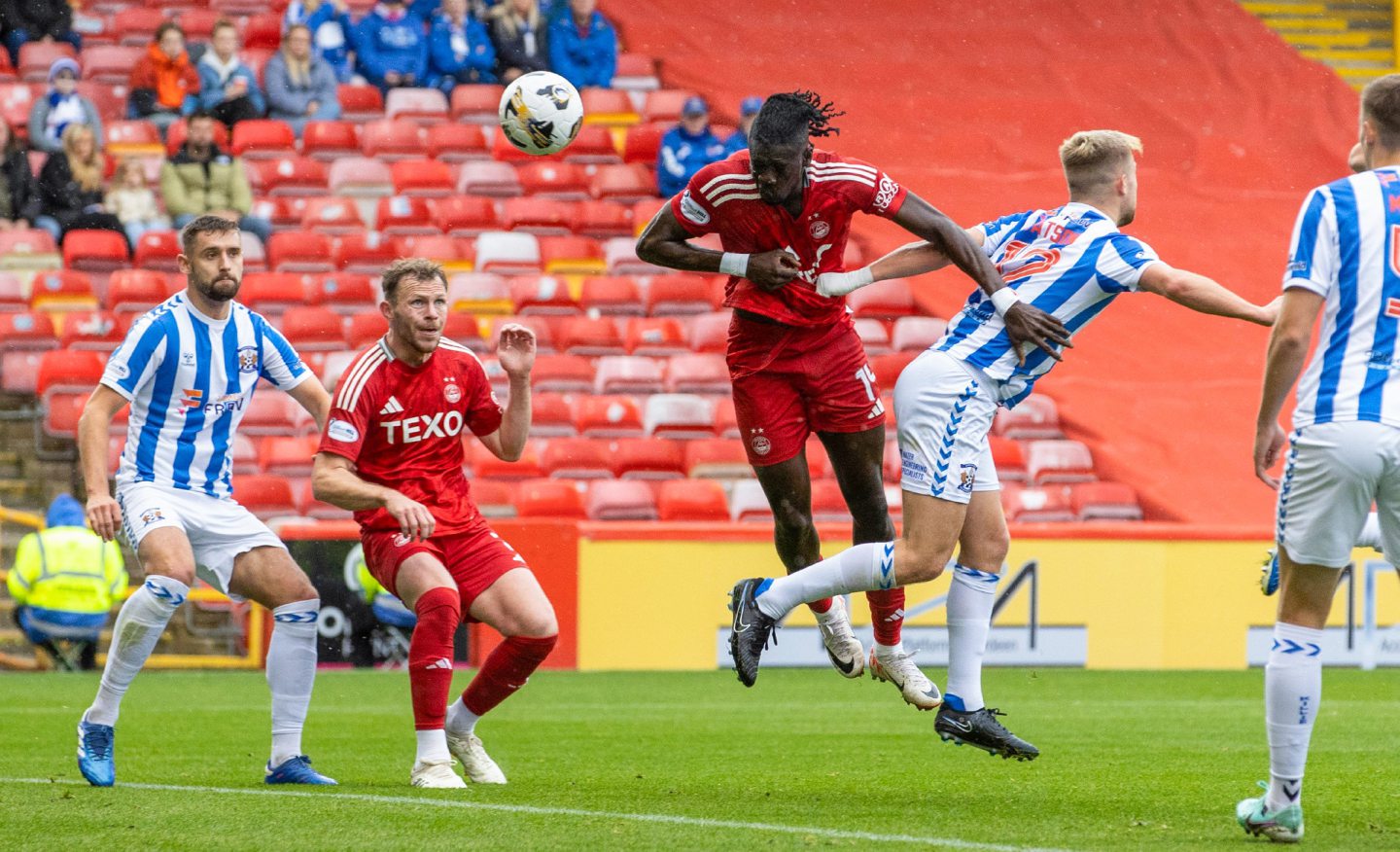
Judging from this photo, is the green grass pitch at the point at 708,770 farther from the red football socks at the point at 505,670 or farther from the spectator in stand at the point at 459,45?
the spectator in stand at the point at 459,45

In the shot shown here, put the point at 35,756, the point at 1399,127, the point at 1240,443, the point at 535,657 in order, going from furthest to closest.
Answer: the point at 1240,443 → the point at 35,756 → the point at 535,657 → the point at 1399,127

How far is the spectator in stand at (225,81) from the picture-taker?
56.7 ft

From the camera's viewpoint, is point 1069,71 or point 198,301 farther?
point 1069,71

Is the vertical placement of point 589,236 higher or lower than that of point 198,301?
higher

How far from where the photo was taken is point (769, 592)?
6781mm

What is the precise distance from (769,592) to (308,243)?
11.0 metres

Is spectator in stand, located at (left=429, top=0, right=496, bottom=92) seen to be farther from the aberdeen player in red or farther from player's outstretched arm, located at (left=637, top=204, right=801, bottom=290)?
the aberdeen player in red

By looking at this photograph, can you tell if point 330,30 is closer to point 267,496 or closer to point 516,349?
point 267,496

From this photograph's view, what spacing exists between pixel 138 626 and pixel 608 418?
9.08 meters

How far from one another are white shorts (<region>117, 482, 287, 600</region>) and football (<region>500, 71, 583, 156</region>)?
2072mm

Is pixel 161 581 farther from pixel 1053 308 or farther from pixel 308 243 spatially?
pixel 308 243

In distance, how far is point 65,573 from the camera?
12812mm

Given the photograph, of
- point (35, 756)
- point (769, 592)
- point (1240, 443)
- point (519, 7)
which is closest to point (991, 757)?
point (769, 592)

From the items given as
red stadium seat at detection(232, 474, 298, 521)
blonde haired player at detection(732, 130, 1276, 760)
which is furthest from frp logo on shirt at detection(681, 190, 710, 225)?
red stadium seat at detection(232, 474, 298, 521)
